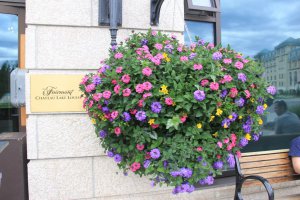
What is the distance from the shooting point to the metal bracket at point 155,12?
3157 millimetres

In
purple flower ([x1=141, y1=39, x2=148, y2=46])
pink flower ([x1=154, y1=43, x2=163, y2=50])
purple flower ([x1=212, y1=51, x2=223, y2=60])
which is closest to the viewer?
Result: purple flower ([x1=212, y1=51, x2=223, y2=60])

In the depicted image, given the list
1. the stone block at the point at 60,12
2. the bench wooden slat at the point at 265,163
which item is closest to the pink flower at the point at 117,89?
the stone block at the point at 60,12

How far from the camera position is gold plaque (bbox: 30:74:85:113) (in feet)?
9.80

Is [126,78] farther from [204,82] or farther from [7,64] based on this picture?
[7,64]

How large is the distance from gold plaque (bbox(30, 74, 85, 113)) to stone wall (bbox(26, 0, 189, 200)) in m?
0.05

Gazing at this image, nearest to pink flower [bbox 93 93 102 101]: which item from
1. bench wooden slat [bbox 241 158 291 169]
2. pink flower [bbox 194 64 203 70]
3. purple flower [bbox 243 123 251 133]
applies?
pink flower [bbox 194 64 203 70]

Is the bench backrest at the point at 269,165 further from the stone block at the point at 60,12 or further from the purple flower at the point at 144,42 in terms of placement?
the stone block at the point at 60,12

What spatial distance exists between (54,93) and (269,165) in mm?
2280

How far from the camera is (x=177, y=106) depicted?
217 centimetres

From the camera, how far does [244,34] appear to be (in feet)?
14.7

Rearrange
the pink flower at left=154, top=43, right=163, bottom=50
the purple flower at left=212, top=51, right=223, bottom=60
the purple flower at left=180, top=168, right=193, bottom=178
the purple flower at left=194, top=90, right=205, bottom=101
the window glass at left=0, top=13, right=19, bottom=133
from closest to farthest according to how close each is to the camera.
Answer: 1. the purple flower at left=194, top=90, right=205, bottom=101
2. the purple flower at left=180, top=168, right=193, bottom=178
3. the purple flower at left=212, top=51, right=223, bottom=60
4. the pink flower at left=154, top=43, right=163, bottom=50
5. the window glass at left=0, top=13, right=19, bottom=133

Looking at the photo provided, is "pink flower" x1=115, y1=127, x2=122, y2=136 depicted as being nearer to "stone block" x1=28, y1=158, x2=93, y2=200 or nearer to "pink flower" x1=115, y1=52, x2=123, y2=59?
"pink flower" x1=115, y1=52, x2=123, y2=59

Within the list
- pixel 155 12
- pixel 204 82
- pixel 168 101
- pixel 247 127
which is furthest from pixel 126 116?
pixel 155 12

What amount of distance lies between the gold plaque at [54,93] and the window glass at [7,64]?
2.28 feet
